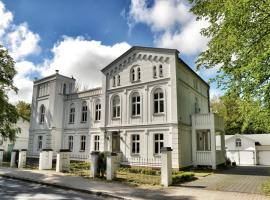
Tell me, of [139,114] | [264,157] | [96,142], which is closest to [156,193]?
[139,114]

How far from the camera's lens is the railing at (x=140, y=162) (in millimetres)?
19945

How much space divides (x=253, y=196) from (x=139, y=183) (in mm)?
5780

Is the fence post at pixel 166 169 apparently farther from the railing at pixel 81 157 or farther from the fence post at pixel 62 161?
the railing at pixel 81 157

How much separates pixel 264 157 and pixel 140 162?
2310 centimetres

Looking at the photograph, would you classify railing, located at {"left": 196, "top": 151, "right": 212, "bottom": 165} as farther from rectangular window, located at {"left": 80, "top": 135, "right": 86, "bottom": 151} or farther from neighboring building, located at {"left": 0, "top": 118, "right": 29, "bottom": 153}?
neighboring building, located at {"left": 0, "top": 118, "right": 29, "bottom": 153}

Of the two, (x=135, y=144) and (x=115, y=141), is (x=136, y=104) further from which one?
(x=115, y=141)

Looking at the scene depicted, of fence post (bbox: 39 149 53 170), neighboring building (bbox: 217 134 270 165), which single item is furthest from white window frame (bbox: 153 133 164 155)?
neighboring building (bbox: 217 134 270 165)

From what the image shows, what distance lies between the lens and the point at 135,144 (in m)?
21.8

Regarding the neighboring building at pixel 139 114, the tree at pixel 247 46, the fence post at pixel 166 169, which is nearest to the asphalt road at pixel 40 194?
the fence post at pixel 166 169

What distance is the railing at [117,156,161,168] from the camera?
65.4 feet

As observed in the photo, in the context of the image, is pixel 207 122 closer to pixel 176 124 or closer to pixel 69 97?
pixel 176 124

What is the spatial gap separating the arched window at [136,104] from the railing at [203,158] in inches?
252

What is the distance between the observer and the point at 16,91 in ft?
70.0

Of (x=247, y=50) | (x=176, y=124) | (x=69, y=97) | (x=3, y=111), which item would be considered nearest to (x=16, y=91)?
(x=3, y=111)
